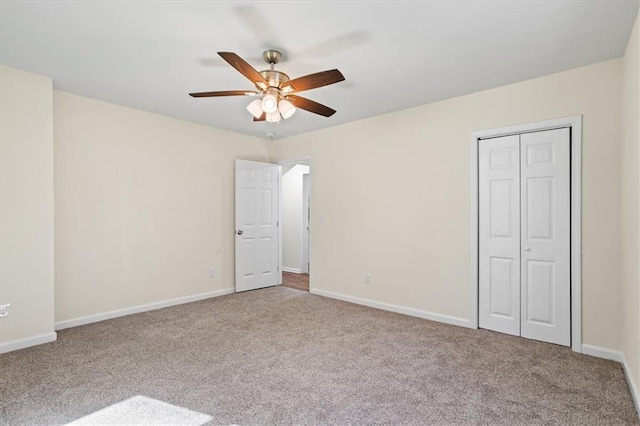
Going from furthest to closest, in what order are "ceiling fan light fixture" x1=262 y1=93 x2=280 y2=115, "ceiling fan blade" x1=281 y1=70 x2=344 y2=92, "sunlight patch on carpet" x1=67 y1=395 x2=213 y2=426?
1. "ceiling fan light fixture" x1=262 y1=93 x2=280 y2=115
2. "ceiling fan blade" x1=281 y1=70 x2=344 y2=92
3. "sunlight patch on carpet" x1=67 y1=395 x2=213 y2=426

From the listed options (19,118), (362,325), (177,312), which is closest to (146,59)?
(19,118)

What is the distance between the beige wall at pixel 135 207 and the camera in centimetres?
364

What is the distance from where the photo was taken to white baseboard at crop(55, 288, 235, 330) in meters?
3.61

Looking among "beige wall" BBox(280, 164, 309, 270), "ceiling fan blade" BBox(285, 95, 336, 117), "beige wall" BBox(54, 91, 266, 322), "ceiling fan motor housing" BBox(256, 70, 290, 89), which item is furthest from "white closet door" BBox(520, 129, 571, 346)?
"beige wall" BBox(280, 164, 309, 270)

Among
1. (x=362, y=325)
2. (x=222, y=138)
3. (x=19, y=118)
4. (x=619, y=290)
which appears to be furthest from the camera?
(x=222, y=138)

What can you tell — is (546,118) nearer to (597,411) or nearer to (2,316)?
(597,411)

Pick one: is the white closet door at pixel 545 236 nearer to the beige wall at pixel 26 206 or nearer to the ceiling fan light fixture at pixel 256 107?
the ceiling fan light fixture at pixel 256 107

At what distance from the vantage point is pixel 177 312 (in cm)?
417

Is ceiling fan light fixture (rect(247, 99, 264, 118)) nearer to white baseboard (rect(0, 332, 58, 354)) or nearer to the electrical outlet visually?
the electrical outlet

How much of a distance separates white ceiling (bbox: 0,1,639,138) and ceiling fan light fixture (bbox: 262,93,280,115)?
0.38 m

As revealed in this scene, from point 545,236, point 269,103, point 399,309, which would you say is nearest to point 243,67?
point 269,103

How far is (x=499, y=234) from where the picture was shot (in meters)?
3.47

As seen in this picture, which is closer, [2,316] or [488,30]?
[488,30]

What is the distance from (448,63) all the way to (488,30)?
20.6 inches
